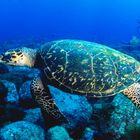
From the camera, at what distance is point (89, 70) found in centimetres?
467

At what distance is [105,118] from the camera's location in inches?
193

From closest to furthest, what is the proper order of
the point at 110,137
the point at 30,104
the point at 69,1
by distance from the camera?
the point at 110,137, the point at 30,104, the point at 69,1

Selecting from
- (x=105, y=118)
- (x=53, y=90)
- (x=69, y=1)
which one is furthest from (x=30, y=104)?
(x=69, y=1)

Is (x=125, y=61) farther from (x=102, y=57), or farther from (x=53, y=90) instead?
(x=53, y=90)

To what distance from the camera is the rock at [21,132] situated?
156 inches

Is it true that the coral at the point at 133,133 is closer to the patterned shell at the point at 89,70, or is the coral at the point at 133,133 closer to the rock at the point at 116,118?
the rock at the point at 116,118

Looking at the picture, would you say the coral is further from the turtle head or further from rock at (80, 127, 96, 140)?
the turtle head

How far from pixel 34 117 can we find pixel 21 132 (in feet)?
3.01

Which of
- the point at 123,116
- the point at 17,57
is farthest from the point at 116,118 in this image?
the point at 17,57

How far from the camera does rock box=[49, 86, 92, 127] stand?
4867 millimetres

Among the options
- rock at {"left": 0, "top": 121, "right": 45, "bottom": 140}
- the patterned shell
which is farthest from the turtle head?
rock at {"left": 0, "top": 121, "right": 45, "bottom": 140}

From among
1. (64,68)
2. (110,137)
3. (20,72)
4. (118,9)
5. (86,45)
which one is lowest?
(118,9)

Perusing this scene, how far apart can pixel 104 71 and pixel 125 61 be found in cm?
46

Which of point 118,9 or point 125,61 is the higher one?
point 125,61
